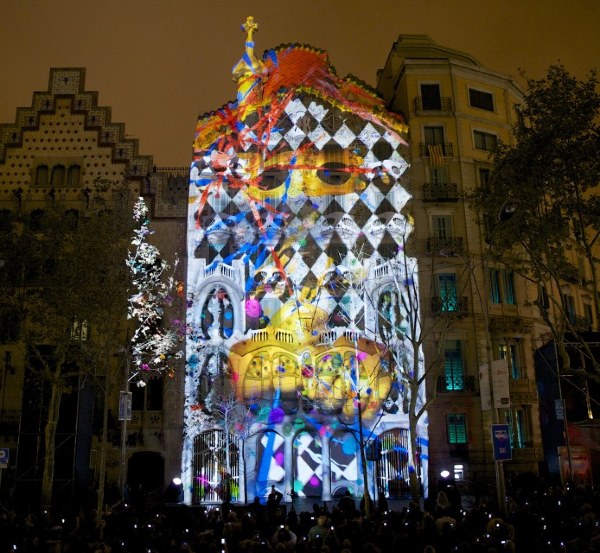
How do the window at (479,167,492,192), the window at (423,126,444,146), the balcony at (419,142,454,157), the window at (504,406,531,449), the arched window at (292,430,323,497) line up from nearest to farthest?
the arched window at (292,430,323,497), the window at (504,406,531,449), the balcony at (419,142,454,157), the window at (479,167,492,192), the window at (423,126,444,146)

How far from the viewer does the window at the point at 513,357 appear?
123ft

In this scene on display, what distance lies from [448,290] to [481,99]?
12133 millimetres

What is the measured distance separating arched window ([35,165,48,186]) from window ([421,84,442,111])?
72.0 feet

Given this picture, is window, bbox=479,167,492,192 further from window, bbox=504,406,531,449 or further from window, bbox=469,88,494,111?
window, bbox=504,406,531,449

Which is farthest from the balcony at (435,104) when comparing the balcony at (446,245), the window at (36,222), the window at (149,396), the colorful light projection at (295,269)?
the window at (36,222)

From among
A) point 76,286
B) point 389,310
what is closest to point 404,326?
point 389,310

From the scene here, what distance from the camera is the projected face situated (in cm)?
3622

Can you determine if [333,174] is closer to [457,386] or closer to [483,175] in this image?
[483,175]

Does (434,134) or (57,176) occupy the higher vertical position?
(434,134)

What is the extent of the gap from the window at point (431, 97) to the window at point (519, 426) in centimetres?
1744

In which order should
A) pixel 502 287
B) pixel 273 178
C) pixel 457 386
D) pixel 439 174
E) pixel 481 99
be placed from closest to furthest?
pixel 457 386
pixel 502 287
pixel 273 178
pixel 439 174
pixel 481 99

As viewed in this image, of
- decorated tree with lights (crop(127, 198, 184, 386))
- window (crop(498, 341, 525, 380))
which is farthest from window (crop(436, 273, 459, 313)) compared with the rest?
decorated tree with lights (crop(127, 198, 184, 386))

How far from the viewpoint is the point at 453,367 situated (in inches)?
1441

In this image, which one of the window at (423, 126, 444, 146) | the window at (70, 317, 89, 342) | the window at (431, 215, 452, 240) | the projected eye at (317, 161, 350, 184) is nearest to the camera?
the window at (70, 317, 89, 342)
